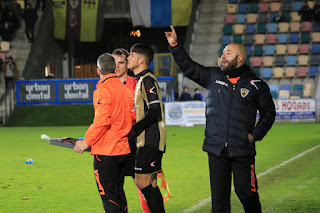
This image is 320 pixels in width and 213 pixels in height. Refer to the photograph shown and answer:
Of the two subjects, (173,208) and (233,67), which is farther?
(173,208)

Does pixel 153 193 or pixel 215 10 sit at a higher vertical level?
pixel 215 10

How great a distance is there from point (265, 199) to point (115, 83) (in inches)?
139

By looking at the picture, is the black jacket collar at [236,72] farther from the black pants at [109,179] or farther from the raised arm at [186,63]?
the black pants at [109,179]

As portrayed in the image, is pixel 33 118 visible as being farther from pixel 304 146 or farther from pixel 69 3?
pixel 304 146

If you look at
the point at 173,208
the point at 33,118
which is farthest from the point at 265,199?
the point at 33,118

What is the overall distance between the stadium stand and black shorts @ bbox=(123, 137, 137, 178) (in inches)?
1122

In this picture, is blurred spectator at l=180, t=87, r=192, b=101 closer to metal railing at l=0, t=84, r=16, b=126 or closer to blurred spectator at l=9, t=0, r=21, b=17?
metal railing at l=0, t=84, r=16, b=126

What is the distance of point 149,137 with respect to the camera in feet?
19.9

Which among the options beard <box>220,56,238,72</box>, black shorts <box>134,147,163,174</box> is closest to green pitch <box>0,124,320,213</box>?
black shorts <box>134,147,163,174</box>

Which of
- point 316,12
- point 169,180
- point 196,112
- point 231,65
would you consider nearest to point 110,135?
point 231,65

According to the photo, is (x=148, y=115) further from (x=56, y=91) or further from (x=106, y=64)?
(x=56, y=91)

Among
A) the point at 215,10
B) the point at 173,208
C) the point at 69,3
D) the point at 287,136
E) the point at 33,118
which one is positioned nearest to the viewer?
the point at 173,208

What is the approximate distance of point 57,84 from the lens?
93.2 feet

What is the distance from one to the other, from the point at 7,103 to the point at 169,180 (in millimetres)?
19452
